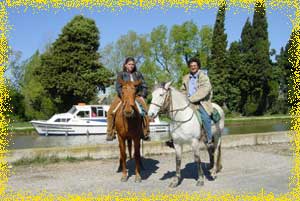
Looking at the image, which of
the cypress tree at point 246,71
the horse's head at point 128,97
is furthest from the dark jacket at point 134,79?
the cypress tree at point 246,71

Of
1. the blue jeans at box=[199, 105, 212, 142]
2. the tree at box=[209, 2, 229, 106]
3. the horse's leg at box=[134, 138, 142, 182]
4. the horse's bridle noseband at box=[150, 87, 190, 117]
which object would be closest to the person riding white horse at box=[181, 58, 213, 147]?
the blue jeans at box=[199, 105, 212, 142]

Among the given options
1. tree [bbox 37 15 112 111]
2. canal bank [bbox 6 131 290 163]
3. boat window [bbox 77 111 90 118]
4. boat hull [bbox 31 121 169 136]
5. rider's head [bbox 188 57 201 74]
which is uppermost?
tree [bbox 37 15 112 111]

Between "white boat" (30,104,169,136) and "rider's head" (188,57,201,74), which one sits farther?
"white boat" (30,104,169,136)

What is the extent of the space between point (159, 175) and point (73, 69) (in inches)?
1459

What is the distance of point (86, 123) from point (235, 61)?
103ft

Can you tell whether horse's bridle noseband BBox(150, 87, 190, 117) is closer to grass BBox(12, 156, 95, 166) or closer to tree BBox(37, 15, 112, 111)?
grass BBox(12, 156, 95, 166)

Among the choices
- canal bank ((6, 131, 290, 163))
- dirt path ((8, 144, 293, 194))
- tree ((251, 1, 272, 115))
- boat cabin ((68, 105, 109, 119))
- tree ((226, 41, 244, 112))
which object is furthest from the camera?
tree ((251, 1, 272, 115))

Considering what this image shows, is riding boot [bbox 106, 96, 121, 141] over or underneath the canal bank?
over

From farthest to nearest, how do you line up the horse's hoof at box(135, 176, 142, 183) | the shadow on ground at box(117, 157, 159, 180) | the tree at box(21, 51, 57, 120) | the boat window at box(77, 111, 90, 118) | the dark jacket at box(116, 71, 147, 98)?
the tree at box(21, 51, 57, 120) < the boat window at box(77, 111, 90, 118) < the shadow on ground at box(117, 157, 159, 180) < the dark jacket at box(116, 71, 147, 98) < the horse's hoof at box(135, 176, 142, 183)

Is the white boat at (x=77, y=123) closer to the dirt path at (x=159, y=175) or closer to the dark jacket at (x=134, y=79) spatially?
the dirt path at (x=159, y=175)

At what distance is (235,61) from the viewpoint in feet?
175

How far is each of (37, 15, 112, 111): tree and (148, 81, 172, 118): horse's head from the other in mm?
36644

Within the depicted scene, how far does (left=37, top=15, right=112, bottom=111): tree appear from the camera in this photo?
141ft

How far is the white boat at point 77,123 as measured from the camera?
30156 mm
